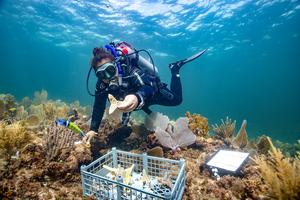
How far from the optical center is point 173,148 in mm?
5160

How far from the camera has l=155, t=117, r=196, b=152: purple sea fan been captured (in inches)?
200

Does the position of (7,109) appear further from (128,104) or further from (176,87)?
(128,104)

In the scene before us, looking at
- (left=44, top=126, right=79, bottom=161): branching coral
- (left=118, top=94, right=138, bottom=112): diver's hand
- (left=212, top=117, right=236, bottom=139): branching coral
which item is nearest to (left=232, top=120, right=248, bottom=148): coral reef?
(left=212, top=117, right=236, bottom=139): branching coral

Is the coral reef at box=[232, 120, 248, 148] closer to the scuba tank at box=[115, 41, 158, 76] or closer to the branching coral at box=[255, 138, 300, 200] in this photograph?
the scuba tank at box=[115, 41, 158, 76]

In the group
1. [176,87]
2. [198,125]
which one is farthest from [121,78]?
[176,87]

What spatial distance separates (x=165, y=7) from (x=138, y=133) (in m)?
17.9

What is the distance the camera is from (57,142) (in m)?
4.01

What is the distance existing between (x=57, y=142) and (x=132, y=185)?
67.0 inches

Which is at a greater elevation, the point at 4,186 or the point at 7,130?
the point at 7,130

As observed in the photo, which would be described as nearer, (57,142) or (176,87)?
(57,142)

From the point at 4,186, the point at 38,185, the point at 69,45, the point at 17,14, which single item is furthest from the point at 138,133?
the point at 69,45

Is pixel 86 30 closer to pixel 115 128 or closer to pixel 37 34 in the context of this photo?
pixel 37 34

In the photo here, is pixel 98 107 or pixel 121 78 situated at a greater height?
pixel 121 78

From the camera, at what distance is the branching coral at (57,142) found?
3.90 metres
